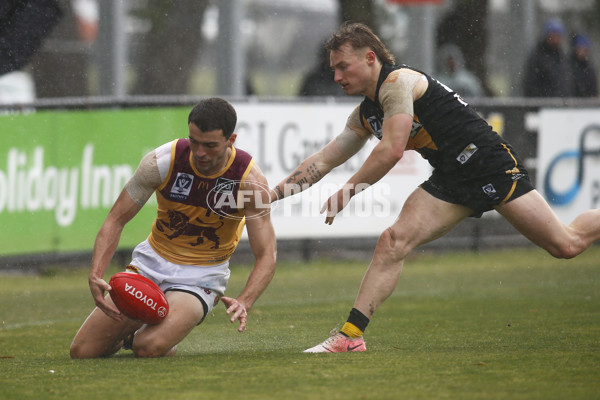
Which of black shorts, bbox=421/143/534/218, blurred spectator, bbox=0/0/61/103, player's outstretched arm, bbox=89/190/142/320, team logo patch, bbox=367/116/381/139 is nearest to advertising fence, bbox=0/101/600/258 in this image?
blurred spectator, bbox=0/0/61/103

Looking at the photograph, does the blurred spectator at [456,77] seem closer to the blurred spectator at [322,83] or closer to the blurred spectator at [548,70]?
the blurred spectator at [548,70]

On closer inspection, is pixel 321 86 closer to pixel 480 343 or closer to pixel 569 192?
pixel 569 192

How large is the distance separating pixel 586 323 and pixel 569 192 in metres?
5.35

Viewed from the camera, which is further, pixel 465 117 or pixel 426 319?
Result: pixel 426 319

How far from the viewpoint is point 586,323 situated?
7.44m

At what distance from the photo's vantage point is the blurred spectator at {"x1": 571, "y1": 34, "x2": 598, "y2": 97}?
14.6m

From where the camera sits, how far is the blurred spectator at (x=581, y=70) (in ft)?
48.0

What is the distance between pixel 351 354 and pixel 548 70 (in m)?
9.03

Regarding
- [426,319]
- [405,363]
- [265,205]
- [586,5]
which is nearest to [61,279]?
[426,319]

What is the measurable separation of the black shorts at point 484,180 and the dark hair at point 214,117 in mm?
1387

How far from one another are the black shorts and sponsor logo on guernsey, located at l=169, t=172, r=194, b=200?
1481 mm

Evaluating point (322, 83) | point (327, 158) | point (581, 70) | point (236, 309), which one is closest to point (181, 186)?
point (236, 309)

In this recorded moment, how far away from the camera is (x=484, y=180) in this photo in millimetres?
6387

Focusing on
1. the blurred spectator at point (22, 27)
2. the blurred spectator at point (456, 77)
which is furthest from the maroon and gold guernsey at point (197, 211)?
the blurred spectator at point (456, 77)
